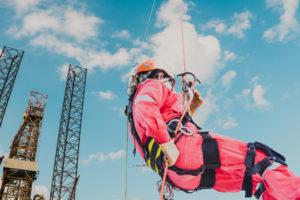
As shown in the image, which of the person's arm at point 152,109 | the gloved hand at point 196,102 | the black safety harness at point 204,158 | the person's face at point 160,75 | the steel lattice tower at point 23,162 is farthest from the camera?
the steel lattice tower at point 23,162

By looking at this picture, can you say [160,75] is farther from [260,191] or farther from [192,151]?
[260,191]

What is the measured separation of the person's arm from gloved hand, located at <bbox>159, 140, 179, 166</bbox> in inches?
1.9

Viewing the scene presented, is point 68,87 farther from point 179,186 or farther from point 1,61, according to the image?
point 179,186

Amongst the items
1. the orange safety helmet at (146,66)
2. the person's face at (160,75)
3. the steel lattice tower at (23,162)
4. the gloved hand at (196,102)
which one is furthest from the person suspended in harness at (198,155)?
the steel lattice tower at (23,162)

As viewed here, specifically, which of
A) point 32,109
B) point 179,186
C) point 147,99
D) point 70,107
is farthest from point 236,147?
point 70,107

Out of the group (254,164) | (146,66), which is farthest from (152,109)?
(254,164)

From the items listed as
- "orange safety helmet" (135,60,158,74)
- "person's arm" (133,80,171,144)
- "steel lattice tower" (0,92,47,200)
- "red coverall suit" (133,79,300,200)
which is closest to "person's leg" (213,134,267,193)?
"red coverall suit" (133,79,300,200)

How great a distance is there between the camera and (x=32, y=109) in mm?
45594

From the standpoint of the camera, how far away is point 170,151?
383 cm

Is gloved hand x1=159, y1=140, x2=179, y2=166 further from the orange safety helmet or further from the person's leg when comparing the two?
the orange safety helmet

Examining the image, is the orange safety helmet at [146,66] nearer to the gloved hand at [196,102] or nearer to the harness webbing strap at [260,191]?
the gloved hand at [196,102]

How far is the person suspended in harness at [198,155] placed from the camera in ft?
12.6

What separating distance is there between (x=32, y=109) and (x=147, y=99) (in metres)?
44.5

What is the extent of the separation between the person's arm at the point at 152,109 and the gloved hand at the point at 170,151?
5cm
